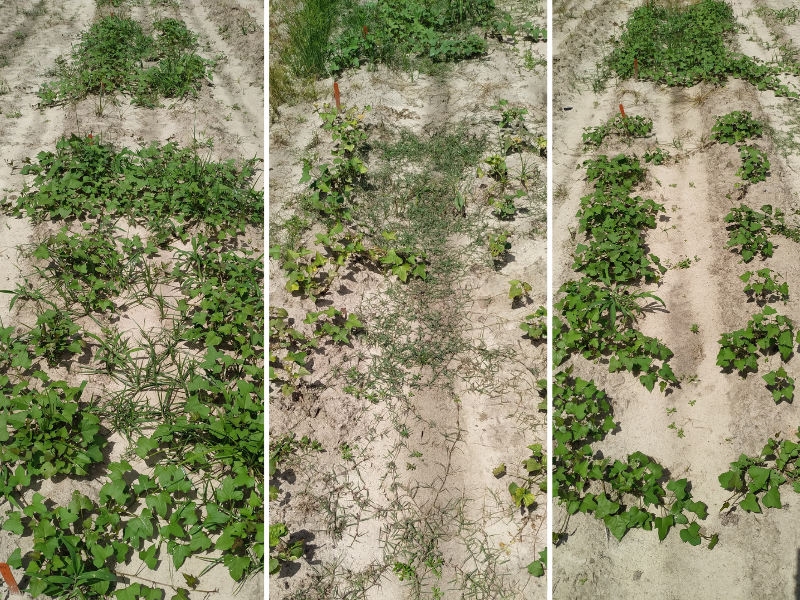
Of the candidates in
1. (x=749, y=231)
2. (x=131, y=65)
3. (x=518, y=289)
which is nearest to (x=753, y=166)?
(x=749, y=231)

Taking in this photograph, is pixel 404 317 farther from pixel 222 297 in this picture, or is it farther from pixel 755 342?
pixel 755 342

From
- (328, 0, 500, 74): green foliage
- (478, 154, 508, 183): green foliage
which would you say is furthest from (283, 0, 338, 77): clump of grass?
(478, 154, 508, 183): green foliage

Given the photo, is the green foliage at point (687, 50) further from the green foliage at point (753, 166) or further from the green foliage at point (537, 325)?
the green foliage at point (537, 325)

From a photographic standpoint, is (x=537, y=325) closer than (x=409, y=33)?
Yes

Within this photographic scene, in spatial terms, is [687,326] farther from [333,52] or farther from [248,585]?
[333,52]

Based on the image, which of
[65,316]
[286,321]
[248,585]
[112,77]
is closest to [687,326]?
[286,321]

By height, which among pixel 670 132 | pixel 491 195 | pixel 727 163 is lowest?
pixel 491 195

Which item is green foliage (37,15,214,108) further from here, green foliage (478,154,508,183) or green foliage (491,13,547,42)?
green foliage (478,154,508,183)
